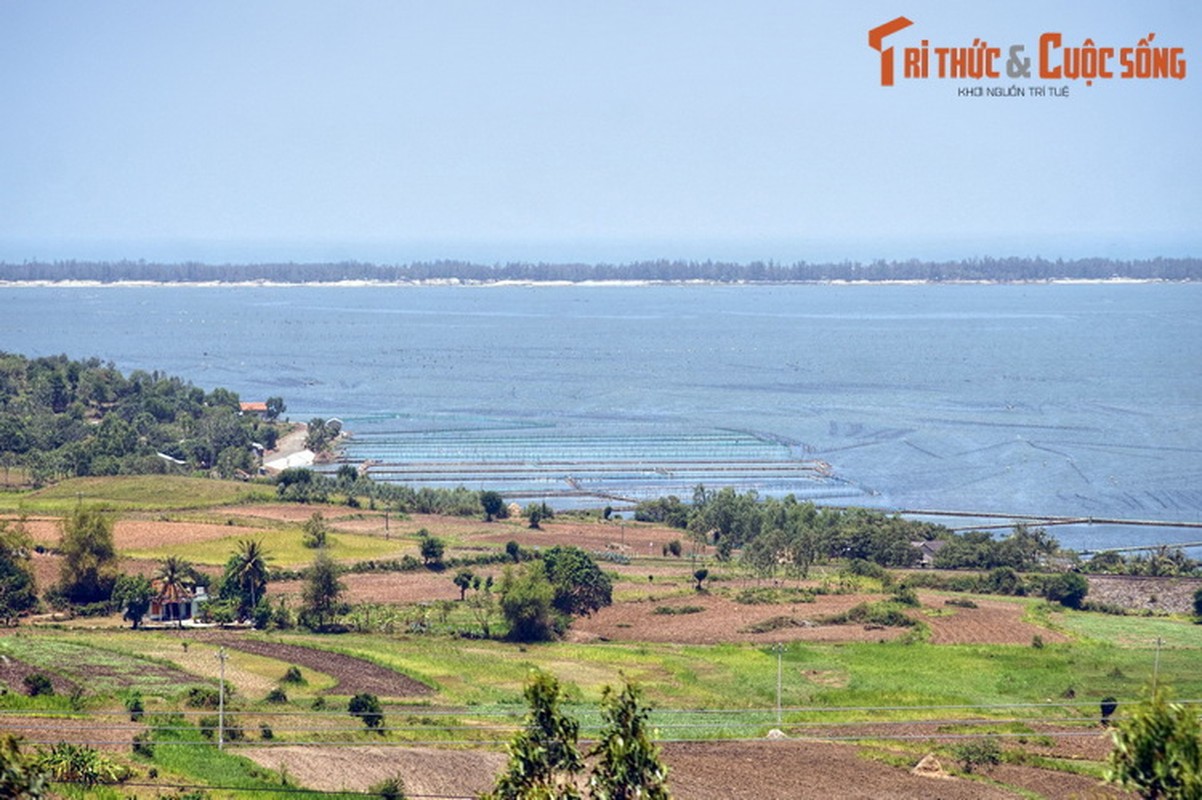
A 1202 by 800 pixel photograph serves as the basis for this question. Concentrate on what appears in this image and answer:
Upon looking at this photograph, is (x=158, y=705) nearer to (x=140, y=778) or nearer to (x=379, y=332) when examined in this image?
(x=140, y=778)

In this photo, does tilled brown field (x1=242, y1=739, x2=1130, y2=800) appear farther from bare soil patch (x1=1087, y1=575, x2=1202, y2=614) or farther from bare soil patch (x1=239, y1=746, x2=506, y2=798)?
bare soil patch (x1=1087, y1=575, x2=1202, y2=614)

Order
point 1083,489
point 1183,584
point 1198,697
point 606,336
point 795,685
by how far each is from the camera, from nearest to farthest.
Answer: point 1198,697 → point 795,685 → point 1183,584 → point 1083,489 → point 606,336

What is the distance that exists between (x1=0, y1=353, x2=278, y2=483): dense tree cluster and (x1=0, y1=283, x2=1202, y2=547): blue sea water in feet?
21.3

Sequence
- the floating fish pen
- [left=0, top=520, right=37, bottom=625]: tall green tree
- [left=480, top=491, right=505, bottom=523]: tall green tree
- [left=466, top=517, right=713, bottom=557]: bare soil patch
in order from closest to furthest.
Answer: [left=0, top=520, right=37, bottom=625]: tall green tree → [left=466, top=517, right=713, bottom=557]: bare soil patch → [left=480, top=491, right=505, bottom=523]: tall green tree → the floating fish pen

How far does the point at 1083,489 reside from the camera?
188 ft

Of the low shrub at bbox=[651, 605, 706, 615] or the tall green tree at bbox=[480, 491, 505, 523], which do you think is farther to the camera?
the tall green tree at bbox=[480, 491, 505, 523]

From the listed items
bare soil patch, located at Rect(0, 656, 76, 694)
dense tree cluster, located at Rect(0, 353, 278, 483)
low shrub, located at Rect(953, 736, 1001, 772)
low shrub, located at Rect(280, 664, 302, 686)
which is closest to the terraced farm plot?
bare soil patch, located at Rect(0, 656, 76, 694)

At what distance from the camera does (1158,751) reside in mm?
13492

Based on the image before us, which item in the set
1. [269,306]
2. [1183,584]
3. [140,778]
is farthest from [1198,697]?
[269,306]

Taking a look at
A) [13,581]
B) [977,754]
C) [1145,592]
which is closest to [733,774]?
[977,754]

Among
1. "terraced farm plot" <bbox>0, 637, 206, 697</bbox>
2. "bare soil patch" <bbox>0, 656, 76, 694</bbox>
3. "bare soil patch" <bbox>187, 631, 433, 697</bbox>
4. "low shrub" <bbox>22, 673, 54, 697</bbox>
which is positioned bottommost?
"bare soil patch" <bbox>187, 631, 433, 697</bbox>

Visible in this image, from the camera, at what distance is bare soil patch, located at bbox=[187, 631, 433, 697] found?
89.7 ft

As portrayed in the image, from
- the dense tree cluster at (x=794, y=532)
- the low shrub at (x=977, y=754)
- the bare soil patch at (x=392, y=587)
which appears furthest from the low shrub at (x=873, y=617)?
the low shrub at (x=977, y=754)

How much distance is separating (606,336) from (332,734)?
112 m
